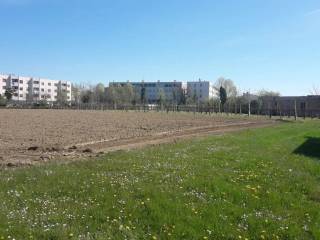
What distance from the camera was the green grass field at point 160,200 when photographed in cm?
864

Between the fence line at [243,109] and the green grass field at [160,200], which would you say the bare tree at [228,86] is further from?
the green grass field at [160,200]

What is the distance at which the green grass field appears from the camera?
864 cm

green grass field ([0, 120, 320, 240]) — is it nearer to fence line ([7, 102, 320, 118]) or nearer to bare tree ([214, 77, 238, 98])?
fence line ([7, 102, 320, 118])

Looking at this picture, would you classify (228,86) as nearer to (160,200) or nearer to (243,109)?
(243,109)

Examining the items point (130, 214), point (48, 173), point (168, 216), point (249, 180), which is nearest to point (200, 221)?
point (168, 216)

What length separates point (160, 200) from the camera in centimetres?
1036

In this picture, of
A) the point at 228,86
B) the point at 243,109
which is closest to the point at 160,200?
the point at 243,109

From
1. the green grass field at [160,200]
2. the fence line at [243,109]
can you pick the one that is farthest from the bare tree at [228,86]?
the green grass field at [160,200]

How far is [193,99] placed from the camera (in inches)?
6880

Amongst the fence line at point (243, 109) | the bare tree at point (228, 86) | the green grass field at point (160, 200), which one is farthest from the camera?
the bare tree at point (228, 86)

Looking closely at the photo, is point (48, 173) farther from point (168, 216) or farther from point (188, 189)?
point (168, 216)

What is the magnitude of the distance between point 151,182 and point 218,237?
12.9 feet

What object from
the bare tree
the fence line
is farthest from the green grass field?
the bare tree

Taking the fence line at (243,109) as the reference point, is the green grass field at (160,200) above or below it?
below
